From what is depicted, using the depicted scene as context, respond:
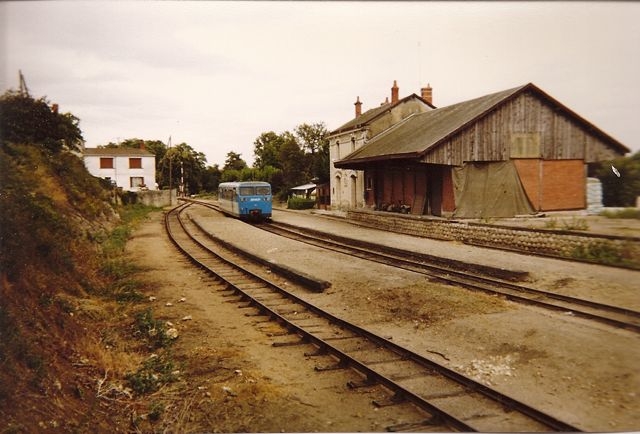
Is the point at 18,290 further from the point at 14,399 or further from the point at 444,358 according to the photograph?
the point at 444,358

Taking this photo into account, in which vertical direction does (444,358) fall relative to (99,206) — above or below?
below

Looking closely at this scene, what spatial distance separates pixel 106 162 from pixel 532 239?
183 feet

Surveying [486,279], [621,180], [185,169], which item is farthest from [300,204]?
[185,169]

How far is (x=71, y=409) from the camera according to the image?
4.66m

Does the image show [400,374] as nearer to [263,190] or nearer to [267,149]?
[263,190]

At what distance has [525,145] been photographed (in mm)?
19203

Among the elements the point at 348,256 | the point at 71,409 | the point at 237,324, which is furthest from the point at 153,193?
the point at 71,409

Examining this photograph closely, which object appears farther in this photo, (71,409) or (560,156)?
(560,156)

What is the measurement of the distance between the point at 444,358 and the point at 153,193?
43.4 metres

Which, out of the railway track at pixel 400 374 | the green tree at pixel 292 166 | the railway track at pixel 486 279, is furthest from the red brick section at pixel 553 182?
the green tree at pixel 292 166

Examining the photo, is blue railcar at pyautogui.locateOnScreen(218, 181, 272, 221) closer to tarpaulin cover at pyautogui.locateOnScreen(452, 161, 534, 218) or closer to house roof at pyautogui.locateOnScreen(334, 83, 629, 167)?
house roof at pyautogui.locateOnScreen(334, 83, 629, 167)

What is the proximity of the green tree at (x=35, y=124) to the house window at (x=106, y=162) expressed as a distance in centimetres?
3736

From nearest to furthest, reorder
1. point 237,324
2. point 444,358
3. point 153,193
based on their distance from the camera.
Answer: point 444,358 < point 237,324 < point 153,193

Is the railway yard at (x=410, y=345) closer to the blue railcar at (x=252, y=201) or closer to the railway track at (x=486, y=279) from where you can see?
the railway track at (x=486, y=279)
